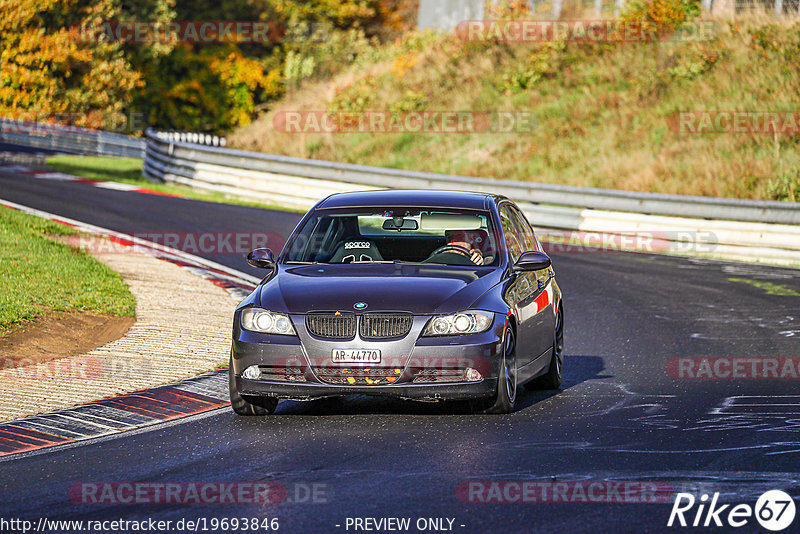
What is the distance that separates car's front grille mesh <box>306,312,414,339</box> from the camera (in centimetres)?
859

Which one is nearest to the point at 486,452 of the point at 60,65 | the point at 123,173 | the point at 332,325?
the point at 332,325

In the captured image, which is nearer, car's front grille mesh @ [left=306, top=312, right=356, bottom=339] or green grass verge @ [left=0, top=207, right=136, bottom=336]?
car's front grille mesh @ [left=306, top=312, right=356, bottom=339]

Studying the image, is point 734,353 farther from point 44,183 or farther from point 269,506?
point 44,183

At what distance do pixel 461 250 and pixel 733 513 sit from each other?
13.7 feet

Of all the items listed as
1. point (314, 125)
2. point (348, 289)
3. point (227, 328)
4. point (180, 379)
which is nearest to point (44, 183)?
point (314, 125)

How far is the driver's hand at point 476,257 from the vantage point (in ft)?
32.3

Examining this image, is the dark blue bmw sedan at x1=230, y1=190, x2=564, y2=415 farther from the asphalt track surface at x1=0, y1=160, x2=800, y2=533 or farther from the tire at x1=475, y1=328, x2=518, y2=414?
the asphalt track surface at x1=0, y1=160, x2=800, y2=533

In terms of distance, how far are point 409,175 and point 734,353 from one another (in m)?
15.0

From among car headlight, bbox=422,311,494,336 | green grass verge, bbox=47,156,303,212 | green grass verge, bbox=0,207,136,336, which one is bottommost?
green grass verge, bbox=47,156,303,212

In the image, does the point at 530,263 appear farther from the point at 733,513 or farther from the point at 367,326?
the point at 733,513

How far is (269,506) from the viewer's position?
6.43 metres

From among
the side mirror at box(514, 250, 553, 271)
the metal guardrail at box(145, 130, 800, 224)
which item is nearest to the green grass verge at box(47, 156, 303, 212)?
the metal guardrail at box(145, 130, 800, 224)

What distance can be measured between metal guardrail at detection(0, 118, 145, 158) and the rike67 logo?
143 ft

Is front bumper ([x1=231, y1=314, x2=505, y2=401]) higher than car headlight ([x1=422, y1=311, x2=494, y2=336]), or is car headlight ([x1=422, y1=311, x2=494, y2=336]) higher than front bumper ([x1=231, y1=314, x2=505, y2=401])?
car headlight ([x1=422, y1=311, x2=494, y2=336])
